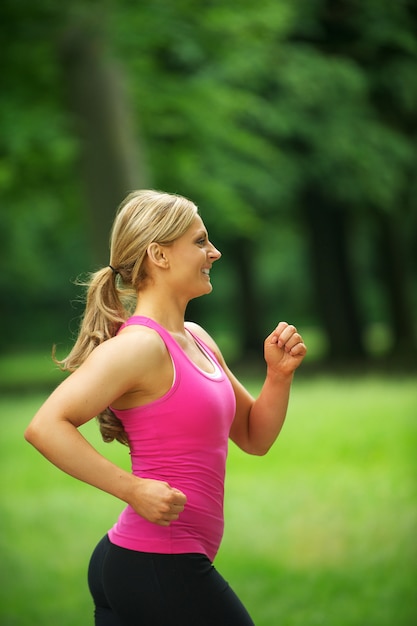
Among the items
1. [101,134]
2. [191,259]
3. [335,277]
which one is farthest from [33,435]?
[335,277]

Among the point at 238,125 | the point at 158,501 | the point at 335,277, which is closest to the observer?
the point at 158,501

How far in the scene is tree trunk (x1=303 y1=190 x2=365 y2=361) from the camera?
1512cm

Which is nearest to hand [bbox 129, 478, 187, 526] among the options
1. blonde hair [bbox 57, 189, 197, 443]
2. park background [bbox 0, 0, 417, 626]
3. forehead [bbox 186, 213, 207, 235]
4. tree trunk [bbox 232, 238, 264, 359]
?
blonde hair [bbox 57, 189, 197, 443]

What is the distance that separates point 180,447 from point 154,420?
0.08 meters

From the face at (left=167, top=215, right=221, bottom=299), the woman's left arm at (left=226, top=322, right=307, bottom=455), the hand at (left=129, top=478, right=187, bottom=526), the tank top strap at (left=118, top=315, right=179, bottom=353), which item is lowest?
the hand at (left=129, top=478, right=187, bottom=526)

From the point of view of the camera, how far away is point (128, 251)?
2.13 meters

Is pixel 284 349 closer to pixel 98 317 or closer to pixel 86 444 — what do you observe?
pixel 98 317

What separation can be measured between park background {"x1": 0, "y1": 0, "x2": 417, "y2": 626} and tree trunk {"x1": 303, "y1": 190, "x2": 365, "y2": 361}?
0.03 meters

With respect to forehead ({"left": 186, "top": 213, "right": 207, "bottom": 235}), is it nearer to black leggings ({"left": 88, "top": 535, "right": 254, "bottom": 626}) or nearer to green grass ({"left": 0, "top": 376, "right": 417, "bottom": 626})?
black leggings ({"left": 88, "top": 535, "right": 254, "bottom": 626})

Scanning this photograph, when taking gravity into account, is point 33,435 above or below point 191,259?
below

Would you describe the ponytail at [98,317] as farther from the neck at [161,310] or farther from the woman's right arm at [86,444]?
the woman's right arm at [86,444]

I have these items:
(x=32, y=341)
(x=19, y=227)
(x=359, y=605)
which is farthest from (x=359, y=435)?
(x=32, y=341)

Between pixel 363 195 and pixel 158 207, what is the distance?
11816 mm

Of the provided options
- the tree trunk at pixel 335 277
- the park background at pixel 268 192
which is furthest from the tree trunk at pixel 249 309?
the tree trunk at pixel 335 277
